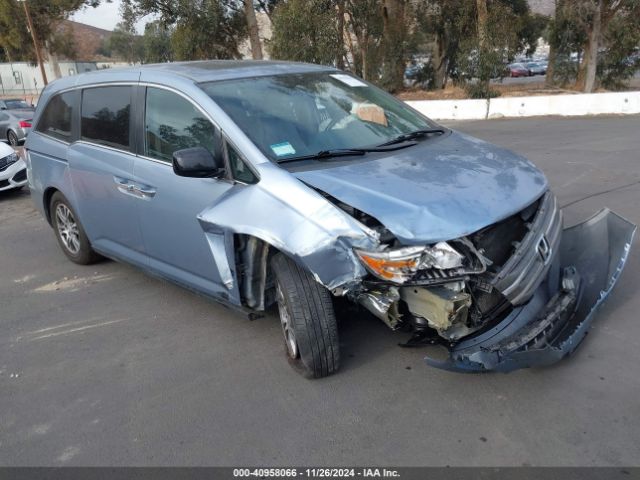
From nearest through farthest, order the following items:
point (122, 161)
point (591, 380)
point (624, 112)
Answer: point (591, 380), point (122, 161), point (624, 112)

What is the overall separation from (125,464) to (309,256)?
138 cm

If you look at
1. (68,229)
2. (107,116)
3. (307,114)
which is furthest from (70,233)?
(307,114)

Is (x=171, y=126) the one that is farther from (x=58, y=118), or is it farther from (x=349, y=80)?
(x=58, y=118)

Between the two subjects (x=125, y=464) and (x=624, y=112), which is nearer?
(x=125, y=464)

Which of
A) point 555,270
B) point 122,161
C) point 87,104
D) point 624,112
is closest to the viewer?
point 555,270

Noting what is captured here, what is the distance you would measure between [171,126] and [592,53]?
69.5 ft

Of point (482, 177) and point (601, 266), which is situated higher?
point (482, 177)

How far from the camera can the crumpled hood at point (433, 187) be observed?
3.00 m

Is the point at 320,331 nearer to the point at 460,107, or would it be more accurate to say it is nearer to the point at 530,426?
the point at 530,426

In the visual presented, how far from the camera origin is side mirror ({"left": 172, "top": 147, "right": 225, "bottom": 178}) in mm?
3588

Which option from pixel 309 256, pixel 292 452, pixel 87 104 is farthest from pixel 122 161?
pixel 292 452

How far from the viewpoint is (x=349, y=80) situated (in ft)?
15.6

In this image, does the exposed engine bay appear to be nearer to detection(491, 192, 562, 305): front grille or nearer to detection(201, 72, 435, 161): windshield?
detection(491, 192, 562, 305): front grille

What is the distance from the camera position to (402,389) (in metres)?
3.39
